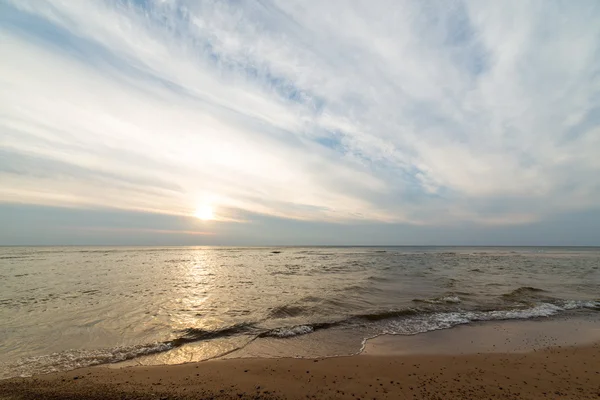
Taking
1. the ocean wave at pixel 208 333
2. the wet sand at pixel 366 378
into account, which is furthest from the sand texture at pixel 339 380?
the ocean wave at pixel 208 333

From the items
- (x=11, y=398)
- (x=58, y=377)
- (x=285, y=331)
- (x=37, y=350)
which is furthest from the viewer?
(x=285, y=331)

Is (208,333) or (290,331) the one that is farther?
(290,331)

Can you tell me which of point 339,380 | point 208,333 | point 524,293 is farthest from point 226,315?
point 524,293

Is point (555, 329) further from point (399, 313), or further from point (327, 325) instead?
point (327, 325)

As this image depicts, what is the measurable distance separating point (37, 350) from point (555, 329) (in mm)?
18411

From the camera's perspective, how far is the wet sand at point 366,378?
5.72m

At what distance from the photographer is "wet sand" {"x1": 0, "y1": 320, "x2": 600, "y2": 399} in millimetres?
5723

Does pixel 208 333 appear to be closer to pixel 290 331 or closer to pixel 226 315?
pixel 226 315

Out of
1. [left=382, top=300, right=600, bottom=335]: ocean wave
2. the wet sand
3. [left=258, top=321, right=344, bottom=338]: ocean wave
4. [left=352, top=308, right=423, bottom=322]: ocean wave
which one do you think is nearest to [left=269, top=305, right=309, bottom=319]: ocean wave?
[left=258, top=321, right=344, bottom=338]: ocean wave

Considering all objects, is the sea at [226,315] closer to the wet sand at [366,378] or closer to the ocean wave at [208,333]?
the ocean wave at [208,333]

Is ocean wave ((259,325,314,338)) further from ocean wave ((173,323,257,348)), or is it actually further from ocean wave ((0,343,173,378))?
ocean wave ((0,343,173,378))

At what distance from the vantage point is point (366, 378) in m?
6.52

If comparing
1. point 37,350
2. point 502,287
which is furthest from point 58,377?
point 502,287

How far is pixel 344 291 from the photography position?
703 inches
